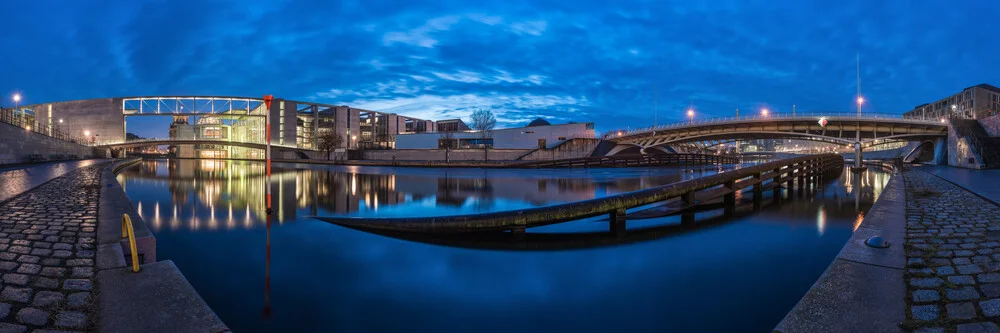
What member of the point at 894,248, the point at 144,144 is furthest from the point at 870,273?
A: the point at 144,144

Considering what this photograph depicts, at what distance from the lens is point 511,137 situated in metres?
71.9

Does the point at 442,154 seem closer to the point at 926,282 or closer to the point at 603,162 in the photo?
the point at 603,162

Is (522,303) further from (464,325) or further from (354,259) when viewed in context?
(354,259)

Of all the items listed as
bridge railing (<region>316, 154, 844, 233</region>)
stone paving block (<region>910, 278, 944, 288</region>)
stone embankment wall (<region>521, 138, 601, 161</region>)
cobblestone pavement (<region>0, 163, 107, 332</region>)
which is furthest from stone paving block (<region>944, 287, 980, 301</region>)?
stone embankment wall (<region>521, 138, 601, 161</region>)

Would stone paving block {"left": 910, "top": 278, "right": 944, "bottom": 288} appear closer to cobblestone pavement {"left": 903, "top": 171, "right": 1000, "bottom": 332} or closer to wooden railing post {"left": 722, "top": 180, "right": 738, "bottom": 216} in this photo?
cobblestone pavement {"left": 903, "top": 171, "right": 1000, "bottom": 332}

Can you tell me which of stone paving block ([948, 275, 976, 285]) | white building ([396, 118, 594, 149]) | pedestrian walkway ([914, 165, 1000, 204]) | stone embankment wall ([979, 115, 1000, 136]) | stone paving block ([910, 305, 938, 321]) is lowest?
stone paving block ([910, 305, 938, 321])

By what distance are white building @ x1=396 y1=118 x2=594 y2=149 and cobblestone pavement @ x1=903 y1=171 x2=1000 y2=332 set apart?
60104 mm

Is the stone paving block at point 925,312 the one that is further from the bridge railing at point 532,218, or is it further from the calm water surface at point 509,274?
the bridge railing at point 532,218

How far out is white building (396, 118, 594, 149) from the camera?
6819 centimetres

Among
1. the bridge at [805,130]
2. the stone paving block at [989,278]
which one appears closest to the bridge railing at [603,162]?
the bridge at [805,130]

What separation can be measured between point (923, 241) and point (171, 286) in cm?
864

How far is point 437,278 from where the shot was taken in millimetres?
5438

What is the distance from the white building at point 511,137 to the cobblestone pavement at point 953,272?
6010 centimetres

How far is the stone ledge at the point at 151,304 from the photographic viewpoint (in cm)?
325
